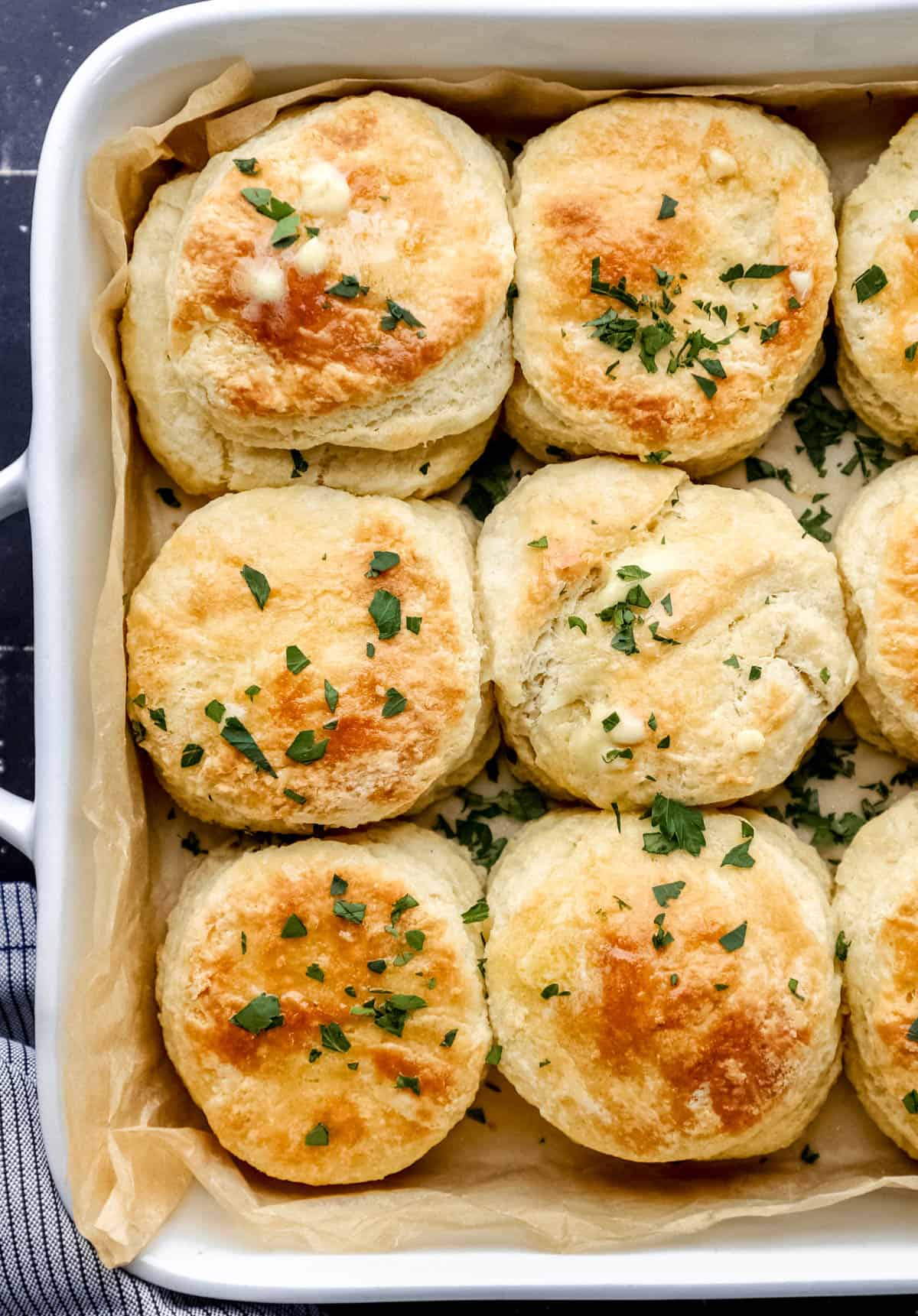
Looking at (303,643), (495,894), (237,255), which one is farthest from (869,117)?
(495,894)

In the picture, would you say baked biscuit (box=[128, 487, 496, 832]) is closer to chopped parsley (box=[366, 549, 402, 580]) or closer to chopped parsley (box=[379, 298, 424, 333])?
chopped parsley (box=[366, 549, 402, 580])

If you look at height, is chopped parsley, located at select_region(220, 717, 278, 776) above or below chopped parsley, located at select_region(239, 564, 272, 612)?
below

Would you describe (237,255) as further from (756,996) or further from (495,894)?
(756,996)

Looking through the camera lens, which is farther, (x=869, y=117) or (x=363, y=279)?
(x=869, y=117)

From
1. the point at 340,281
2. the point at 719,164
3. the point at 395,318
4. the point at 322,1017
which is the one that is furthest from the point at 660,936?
the point at 719,164

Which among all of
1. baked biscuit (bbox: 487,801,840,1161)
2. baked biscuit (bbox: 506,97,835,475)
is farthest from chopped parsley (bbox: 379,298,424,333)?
baked biscuit (bbox: 487,801,840,1161)

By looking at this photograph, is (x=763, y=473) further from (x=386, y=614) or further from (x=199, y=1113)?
(x=199, y=1113)
